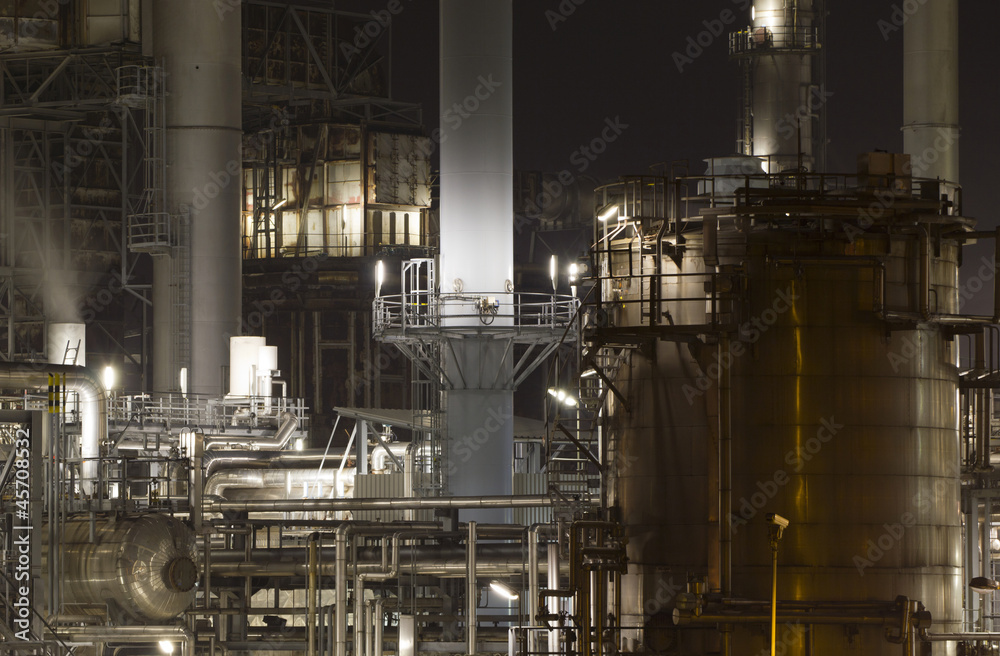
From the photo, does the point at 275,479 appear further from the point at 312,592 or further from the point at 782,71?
the point at 782,71

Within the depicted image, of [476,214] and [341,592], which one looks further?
[476,214]

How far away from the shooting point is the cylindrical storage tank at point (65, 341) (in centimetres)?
4686

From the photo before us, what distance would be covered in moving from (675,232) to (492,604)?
15.2 meters

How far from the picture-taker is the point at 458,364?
33188 mm

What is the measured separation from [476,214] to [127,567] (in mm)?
11180

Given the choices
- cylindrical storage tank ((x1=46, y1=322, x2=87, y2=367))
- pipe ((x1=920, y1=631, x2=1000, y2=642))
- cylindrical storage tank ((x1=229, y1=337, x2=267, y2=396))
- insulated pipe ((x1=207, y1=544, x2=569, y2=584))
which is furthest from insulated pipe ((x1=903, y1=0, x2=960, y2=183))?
cylindrical storage tank ((x1=46, y1=322, x2=87, y2=367))

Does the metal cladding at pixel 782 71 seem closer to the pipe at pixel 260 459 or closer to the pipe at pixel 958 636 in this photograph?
the pipe at pixel 260 459

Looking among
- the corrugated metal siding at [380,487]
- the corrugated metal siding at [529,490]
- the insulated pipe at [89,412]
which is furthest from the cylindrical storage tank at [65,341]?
the corrugated metal siding at [529,490]

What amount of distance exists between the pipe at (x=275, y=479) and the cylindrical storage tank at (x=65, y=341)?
367 inches

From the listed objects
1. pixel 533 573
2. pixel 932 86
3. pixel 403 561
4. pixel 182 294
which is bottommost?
pixel 403 561

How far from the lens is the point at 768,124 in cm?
4312

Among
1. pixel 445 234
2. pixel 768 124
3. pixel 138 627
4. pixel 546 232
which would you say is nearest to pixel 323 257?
pixel 546 232

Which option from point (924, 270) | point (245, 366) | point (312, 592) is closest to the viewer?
point (924, 270)

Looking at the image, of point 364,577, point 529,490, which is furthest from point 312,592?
point 529,490
